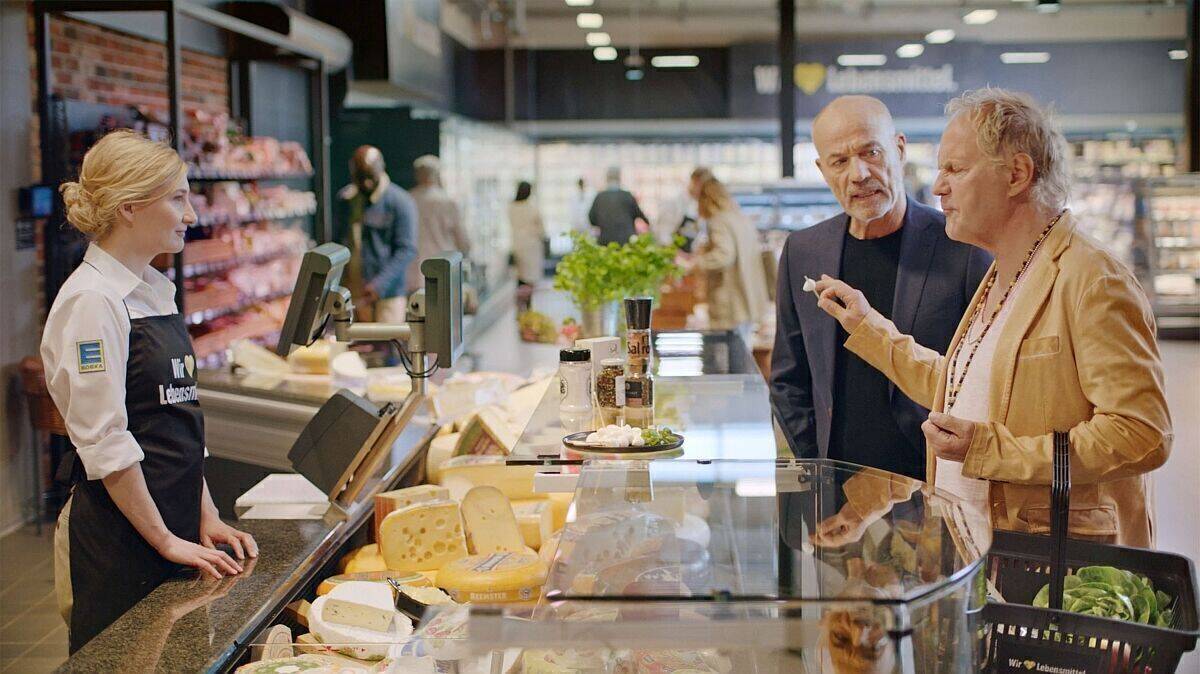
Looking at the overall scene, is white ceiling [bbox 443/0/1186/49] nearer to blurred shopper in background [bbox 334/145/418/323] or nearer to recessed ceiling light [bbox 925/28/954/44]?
recessed ceiling light [bbox 925/28/954/44]

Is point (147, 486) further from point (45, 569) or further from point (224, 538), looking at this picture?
point (45, 569)

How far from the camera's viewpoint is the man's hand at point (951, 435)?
2.20 meters

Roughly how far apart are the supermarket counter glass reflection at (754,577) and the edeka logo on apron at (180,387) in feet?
2.79

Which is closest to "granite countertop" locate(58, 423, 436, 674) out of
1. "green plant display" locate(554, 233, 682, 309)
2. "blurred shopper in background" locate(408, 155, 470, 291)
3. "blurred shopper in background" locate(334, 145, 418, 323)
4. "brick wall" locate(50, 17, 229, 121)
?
"green plant display" locate(554, 233, 682, 309)

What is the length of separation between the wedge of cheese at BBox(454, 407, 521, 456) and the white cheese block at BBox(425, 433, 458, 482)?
0.06 meters

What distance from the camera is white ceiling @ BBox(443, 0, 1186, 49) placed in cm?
1761

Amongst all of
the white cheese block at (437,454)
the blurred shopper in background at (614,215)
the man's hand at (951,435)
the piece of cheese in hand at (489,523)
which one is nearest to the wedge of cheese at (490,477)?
the white cheese block at (437,454)

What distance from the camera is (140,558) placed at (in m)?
2.61

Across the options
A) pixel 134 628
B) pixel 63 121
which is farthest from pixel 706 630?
pixel 63 121

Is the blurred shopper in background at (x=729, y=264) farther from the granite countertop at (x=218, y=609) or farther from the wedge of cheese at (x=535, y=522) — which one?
the granite countertop at (x=218, y=609)

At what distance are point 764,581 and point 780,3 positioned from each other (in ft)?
29.1

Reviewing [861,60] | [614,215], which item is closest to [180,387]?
[614,215]

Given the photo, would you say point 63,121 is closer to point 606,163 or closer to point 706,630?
point 706,630

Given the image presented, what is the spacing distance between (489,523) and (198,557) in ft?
2.73
